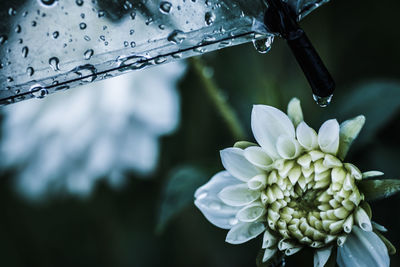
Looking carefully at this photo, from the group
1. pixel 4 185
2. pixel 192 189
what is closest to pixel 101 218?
pixel 4 185

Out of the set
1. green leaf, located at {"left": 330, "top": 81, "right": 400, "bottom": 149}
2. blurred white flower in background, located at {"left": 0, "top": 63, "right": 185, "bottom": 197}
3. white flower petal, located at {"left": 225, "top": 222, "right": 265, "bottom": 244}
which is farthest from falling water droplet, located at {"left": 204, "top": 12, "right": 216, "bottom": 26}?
blurred white flower in background, located at {"left": 0, "top": 63, "right": 185, "bottom": 197}

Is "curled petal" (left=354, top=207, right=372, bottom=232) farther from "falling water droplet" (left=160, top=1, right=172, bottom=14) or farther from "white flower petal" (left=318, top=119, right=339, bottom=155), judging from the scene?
"falling water droplet" (left=160, top=1, right=172, bottom=14)

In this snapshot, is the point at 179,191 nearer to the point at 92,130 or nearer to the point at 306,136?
the point at 306,136

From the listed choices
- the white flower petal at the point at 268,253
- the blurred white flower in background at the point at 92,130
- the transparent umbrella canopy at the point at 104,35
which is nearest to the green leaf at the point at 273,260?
the white flower petal at the point at 268,253

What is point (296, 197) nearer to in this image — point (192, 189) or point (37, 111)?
point (192, 189)

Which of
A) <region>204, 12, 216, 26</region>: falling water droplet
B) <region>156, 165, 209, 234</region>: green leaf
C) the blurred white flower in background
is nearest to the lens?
<region>204, 12, 216, 26</region>: falling water droplet

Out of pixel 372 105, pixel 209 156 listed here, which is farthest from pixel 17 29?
pixel 209 156
